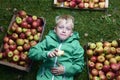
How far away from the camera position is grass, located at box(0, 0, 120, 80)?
520 cm

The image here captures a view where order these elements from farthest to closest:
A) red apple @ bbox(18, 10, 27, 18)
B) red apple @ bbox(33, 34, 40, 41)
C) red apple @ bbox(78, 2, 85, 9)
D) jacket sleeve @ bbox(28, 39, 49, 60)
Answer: red apple @ bbox(78, 2, 85, 9) → red apple @ bbox(18, 10, 27, 18) → red apple @ bbox(33, 34, 40, 41) → jacket sleeve @ bbox(28, 39, 49, 60)

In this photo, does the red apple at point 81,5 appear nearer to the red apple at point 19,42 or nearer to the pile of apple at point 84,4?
the pile of apple at point 84,4

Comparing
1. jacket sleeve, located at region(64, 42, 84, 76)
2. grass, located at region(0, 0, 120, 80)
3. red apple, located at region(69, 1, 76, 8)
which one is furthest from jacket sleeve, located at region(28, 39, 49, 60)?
red apple, located at region(69, 1, 76, 8)

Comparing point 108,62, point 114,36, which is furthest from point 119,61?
point 114,36

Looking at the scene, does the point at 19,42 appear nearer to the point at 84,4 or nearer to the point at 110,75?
the point at 84,4

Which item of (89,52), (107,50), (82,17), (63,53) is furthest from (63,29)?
(82,17)

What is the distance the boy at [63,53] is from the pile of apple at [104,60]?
0.18m

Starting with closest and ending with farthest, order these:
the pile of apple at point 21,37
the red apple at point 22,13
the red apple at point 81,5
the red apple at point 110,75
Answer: the red apple at point 110,75 < the pile of apple at point 21,37 < the red apple at point 22,13 < the red apple at point 81,5

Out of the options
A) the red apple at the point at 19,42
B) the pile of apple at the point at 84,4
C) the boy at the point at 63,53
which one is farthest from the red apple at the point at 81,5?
the red apple at the point at 19,42

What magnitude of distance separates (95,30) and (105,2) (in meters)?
0.41

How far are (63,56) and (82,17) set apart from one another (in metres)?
0.82

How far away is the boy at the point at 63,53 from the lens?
4.63m

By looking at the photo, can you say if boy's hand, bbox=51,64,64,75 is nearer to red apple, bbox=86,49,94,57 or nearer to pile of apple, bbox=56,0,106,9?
red apple, bbox=86,49,94,57

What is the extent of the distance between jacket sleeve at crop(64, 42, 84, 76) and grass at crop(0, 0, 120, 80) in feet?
1.33
